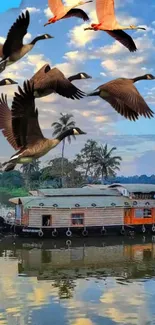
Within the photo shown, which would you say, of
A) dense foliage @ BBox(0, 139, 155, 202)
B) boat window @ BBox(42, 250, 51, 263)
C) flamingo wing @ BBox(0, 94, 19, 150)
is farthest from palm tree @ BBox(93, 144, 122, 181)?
flamingo wing @ BBox(0, 94, 19, 150)

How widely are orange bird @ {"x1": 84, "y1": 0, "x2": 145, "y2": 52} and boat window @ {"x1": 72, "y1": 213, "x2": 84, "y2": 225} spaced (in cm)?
1871

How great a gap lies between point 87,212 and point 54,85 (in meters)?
18.7

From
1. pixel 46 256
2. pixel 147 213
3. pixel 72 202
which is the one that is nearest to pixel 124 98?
pixel 46 256

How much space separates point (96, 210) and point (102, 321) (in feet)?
38.6

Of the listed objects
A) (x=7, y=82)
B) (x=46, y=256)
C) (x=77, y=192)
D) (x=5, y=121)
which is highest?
(x=77, y=192)

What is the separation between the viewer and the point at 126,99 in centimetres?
196

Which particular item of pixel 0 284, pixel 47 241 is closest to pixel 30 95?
pixel 0 284

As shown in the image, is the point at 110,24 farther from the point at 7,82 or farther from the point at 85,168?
the point at 85,168

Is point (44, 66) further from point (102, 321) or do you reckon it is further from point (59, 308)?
point (59, 308)

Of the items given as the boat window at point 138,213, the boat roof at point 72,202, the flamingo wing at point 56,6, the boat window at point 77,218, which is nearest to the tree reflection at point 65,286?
the boat roof at point 72,202

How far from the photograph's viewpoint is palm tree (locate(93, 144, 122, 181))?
32.3 metres

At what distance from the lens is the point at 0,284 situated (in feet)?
40.1

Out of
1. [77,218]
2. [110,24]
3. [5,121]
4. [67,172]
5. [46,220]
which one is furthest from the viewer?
[67,172]

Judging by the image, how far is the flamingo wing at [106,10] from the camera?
2074mm
